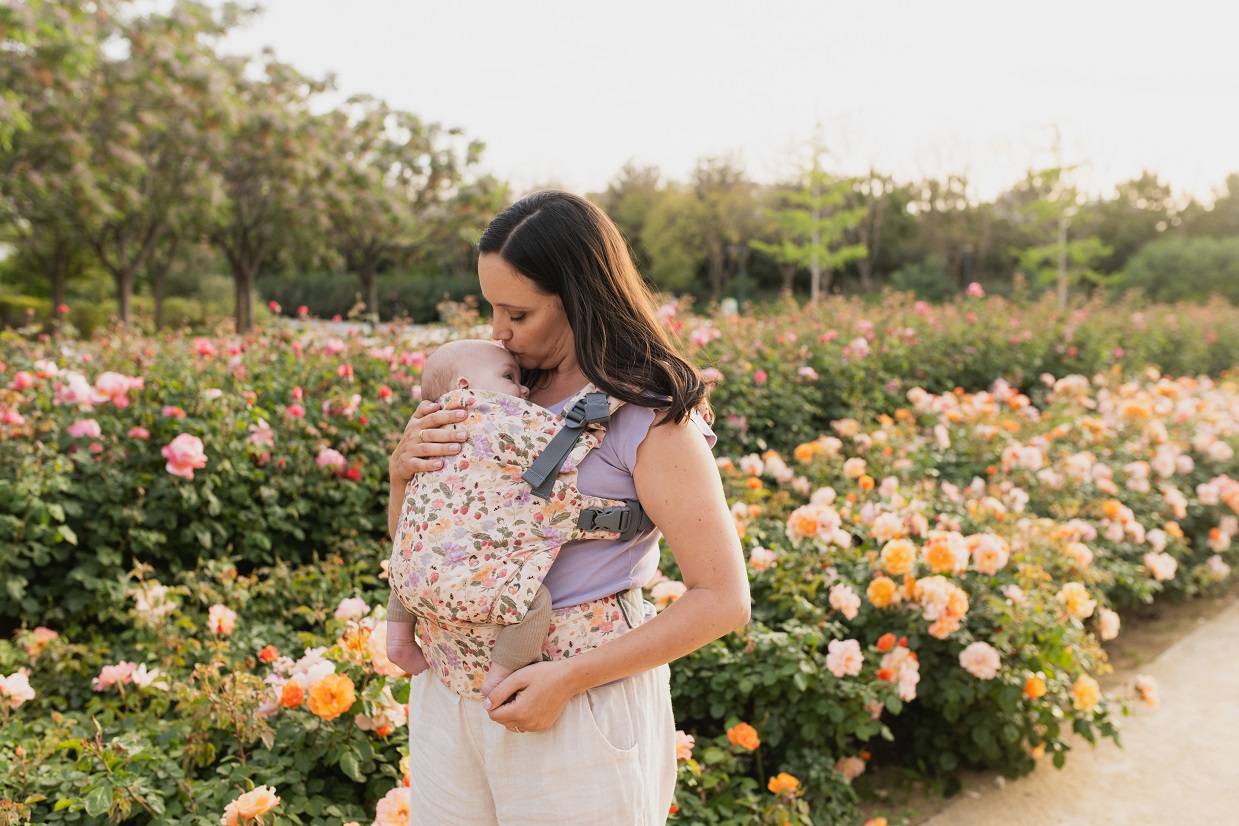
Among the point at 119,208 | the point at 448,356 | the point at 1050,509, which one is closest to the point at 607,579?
the point at 448,356

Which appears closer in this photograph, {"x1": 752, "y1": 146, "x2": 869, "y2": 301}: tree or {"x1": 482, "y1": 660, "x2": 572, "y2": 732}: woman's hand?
{"x1": 482, "y1": 660, "x2": 572, "y2": 732}: woman's hand

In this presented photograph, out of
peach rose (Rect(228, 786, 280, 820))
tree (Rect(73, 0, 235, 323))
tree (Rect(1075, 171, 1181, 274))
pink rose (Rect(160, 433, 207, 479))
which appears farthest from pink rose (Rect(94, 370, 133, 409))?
tree (Rect(1075, 171, 1181, 274))

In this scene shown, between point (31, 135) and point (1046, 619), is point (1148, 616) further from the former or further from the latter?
point (31, 135)

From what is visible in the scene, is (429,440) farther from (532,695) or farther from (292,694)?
(292,694)

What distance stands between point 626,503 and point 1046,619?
229cm

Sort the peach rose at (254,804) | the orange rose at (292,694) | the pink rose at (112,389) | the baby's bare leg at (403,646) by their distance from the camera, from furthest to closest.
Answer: the pink rose at (112,389), the orange rose at (292,694), the peach rose at (254,804), the baby's bare leg at (403,646)

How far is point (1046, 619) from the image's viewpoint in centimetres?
296

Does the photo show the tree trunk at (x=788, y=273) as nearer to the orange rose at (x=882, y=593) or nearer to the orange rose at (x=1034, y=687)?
the orange rose at (x=882, y=593)

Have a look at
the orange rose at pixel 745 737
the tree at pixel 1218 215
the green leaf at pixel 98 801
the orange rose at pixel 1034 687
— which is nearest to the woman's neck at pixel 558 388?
the green leaf at pixel 98 801

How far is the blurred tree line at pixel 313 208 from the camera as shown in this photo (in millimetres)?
13328

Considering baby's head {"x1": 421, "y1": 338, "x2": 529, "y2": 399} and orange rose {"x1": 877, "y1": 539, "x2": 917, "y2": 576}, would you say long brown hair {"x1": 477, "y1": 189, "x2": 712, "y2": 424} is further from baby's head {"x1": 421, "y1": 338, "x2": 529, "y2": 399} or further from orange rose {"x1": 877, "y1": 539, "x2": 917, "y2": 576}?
orange rose {"x1": 877, "y1": 539, "x2": 917, "y2": 576}

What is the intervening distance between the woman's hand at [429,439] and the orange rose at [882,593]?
1.99 meters

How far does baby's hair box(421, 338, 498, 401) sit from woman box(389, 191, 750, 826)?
65 mm

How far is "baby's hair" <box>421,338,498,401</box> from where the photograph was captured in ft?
4.43
